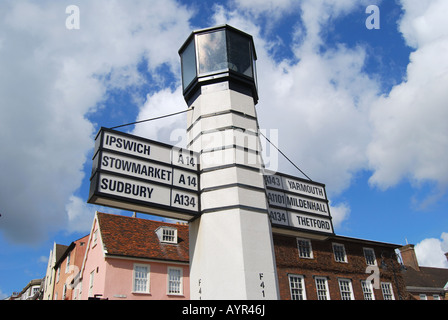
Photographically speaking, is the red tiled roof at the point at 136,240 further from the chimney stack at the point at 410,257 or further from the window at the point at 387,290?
the chimney stack at the point at 410,257

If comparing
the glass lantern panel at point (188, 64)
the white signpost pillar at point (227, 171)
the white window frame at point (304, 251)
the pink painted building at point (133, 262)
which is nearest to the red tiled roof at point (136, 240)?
the pink painted building at point (133, 262)

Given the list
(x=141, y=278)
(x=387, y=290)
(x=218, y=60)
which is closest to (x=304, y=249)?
(x=387, y=290)

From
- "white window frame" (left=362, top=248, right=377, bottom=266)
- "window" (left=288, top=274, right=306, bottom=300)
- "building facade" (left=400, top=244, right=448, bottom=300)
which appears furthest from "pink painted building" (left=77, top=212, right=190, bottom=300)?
"building facade" (left=400, top=244, right=448, bottom=300)

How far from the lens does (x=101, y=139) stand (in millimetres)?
6465

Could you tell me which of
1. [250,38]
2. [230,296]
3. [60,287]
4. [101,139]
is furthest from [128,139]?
[60,287]

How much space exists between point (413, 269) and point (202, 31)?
1838 inches

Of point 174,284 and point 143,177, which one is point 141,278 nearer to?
point 174,284

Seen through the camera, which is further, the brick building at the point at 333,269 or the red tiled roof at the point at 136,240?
the brick building at the point at 333,269

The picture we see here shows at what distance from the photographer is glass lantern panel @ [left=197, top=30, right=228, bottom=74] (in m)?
8.47

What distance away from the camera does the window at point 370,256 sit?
32062mm

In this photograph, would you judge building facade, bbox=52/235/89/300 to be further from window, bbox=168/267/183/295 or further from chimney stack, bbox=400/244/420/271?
chimney stack, bbox=400/244/420/271

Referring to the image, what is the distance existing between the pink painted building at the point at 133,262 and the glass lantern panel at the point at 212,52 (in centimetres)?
1809
